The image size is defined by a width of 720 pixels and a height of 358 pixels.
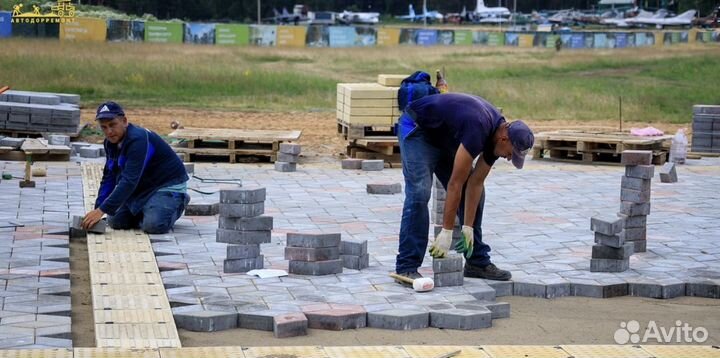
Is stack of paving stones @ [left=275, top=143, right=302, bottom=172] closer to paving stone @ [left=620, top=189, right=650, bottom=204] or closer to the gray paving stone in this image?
paving stone @ [left=620, top=189, right=650, bottom=204]

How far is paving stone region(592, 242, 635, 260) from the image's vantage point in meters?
9.12

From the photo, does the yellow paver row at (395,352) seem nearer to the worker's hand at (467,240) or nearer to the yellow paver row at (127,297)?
the yellow paver row at (127,297)

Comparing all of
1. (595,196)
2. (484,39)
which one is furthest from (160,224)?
(484,39)

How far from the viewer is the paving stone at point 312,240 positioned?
8633 millimetres

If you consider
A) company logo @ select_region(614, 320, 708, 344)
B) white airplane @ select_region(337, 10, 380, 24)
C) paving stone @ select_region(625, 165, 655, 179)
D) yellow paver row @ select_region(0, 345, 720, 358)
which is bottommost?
company logo @ select_region(614, 320, 708, 344)

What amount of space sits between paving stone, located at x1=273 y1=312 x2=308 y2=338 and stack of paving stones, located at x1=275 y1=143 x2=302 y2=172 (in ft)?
27.8

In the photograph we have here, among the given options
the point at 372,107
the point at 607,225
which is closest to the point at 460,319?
the point at 607,225

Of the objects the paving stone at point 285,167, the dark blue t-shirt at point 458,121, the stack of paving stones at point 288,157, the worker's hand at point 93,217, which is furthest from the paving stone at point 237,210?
the paving stone at point 285,167

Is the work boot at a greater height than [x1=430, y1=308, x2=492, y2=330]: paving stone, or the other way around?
the work boot

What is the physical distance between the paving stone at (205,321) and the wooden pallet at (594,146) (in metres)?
10.7

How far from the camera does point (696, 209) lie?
12.7 metres

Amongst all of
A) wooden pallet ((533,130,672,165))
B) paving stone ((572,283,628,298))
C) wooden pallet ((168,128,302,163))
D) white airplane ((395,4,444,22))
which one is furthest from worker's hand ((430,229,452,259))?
white airplane ((395,4,444,22))

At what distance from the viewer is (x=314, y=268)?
8711 millimetres

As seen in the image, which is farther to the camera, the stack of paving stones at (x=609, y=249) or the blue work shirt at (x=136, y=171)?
the blue work shirt at (x=136, y=171)
